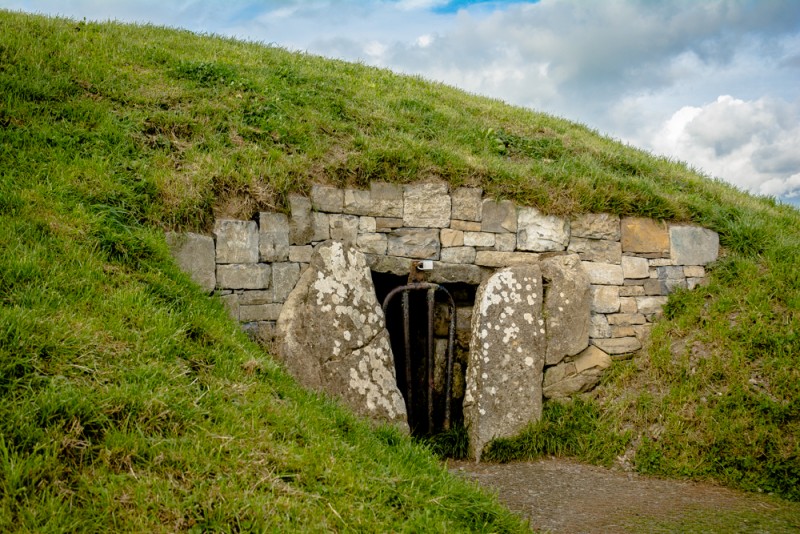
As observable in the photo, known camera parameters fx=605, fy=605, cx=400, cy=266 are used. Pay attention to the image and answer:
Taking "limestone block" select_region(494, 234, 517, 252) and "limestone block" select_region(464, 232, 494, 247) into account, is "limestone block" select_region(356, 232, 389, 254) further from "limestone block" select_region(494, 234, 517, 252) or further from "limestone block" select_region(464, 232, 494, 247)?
"limestone block" select_region(494, 234, 517, 252)

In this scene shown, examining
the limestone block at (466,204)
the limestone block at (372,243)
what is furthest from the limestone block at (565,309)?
the limestone block at (372,243)

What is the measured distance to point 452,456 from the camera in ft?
20.3

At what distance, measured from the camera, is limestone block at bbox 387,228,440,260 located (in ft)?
21.2

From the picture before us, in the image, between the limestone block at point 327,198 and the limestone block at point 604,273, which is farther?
the limestone block at point 604,273

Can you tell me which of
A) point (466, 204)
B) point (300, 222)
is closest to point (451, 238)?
point (466, 204)

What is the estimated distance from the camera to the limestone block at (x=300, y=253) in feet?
19.7

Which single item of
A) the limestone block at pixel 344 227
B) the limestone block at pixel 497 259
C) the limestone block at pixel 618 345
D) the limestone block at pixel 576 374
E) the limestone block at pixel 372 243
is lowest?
the limestone block at pixel 576 374

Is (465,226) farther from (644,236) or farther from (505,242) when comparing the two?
(644,236)

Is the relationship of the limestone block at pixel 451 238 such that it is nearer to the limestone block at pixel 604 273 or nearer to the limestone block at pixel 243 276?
the limestone block at pixel 604 273

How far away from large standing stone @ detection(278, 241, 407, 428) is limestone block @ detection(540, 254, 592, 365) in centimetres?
183

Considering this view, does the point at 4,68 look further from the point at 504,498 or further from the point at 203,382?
the point at 504,498

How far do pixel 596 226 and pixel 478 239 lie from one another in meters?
1.40

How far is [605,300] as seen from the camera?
679 cm

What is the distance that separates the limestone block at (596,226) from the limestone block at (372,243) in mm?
2179
